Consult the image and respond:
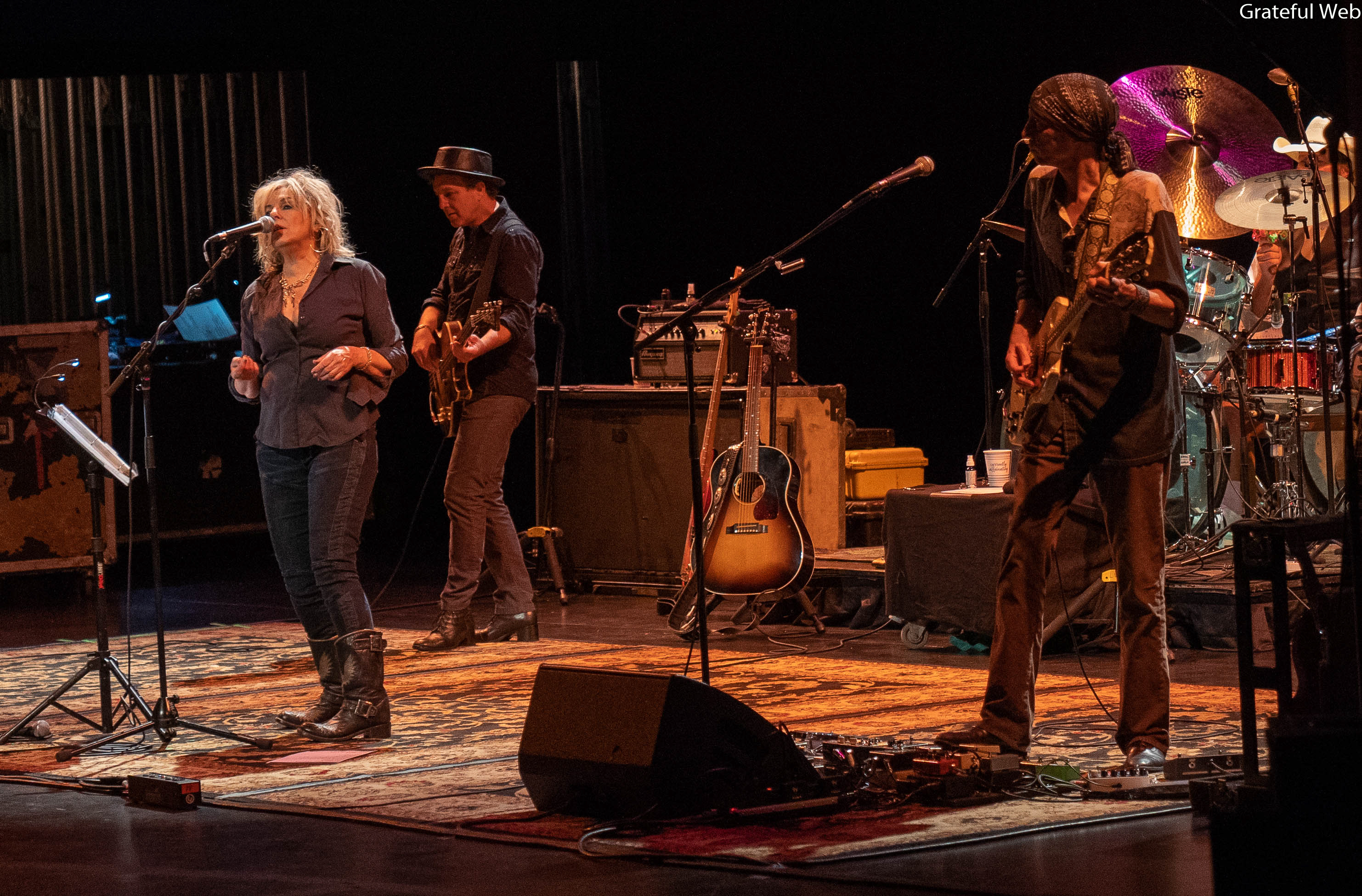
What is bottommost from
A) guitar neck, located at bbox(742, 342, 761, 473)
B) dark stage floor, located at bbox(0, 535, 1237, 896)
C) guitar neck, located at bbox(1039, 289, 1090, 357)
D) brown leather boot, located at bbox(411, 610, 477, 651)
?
dark stage floor, located at bbox(0, 535, 1237, 896)

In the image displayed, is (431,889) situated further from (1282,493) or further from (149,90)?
(149,90)

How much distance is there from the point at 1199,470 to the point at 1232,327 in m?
0.78

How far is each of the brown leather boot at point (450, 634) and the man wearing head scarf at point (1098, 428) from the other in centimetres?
344

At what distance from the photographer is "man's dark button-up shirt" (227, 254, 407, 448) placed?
18.7ft

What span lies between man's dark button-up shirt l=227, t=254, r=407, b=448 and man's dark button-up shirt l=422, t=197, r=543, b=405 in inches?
72.3

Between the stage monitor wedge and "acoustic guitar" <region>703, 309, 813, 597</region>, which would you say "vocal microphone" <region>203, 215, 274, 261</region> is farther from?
"acoustic guitar" <region>703, 309, 813, 597</region>

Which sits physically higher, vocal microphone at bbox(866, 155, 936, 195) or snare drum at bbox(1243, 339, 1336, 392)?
vocal microphone at bbox(866, 155, 936, 195)

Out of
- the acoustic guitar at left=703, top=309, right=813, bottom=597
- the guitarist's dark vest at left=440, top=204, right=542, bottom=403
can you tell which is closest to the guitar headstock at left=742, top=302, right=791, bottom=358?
the acoustic guitar at left=703, top=309, right=813, bottom=597

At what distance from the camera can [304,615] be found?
19.4 feet

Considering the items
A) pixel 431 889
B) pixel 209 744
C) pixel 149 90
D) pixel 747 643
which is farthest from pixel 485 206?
pixel 149 90

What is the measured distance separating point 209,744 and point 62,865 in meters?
1.52

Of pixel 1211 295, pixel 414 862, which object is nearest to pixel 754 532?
pixel 1211 295

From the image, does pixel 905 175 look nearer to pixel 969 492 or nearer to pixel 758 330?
pixel 969 492

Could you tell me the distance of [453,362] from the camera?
7.84 meters
